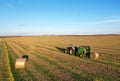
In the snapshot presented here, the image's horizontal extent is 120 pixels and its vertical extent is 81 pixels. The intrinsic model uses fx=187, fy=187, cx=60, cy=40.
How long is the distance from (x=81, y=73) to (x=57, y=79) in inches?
81.2

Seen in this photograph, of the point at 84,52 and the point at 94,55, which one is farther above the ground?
the point at 84,52

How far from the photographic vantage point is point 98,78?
36.2ft

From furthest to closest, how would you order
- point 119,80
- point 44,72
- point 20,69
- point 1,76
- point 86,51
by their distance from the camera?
point 86,51 → point 20,69 → point 44,72 → point 1,76 → point 119,80

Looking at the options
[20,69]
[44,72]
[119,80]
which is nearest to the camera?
[119,80]

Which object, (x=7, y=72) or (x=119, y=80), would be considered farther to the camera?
(x=7, y=72)

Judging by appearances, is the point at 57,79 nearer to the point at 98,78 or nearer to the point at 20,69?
the point at 98,78

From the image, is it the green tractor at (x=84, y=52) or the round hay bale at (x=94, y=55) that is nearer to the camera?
the round hay bale at (x=94, y=55)

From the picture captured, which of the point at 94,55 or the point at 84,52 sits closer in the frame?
the point at 94,55

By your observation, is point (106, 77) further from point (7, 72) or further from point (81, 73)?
point (7, 72)

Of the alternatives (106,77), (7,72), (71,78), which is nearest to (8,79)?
(7,72)

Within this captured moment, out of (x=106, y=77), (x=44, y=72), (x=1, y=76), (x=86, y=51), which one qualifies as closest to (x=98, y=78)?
(x=106, y=77)

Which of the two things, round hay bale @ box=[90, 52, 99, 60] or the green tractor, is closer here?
round hay bale @ box=[90, 52, 99, 60]

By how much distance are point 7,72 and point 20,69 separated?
4.74ft

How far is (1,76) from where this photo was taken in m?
12.2
